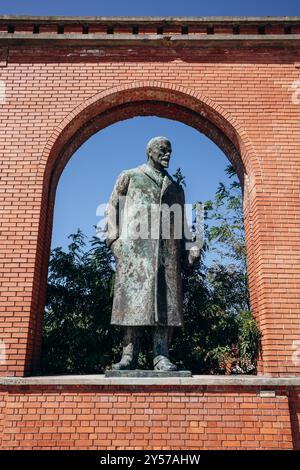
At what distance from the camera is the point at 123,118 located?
6363 mm

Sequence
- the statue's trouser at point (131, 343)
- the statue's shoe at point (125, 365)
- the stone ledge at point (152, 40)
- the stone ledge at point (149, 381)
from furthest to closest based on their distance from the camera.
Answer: the stone ledge at point (152, 40), the statue's trouser at point (131, 343), the statue's shoe at point (125, 365), the stone ledge at point (149, 381)

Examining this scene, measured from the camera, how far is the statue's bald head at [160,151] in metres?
5.27

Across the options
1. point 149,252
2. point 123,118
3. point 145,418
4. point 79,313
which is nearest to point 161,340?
point 145,418

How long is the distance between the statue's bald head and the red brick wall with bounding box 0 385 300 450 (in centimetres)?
268

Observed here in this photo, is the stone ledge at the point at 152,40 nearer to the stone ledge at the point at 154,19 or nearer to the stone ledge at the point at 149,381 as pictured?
the stone ledge at the point at 154,19

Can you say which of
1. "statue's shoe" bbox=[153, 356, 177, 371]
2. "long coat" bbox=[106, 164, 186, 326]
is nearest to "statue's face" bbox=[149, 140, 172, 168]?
"long coat" bbox=[106, 164, 186, 326]

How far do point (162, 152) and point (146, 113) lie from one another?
1.35 metres

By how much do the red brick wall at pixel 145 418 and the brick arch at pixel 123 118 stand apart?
31.4 inches

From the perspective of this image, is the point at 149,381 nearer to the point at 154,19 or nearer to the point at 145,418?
the point at 145,418

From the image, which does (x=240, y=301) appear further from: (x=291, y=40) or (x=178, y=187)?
(x=291, y=40)

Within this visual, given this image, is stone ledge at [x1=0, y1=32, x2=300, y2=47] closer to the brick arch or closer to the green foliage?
the brick arch

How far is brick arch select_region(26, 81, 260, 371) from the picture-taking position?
17.4 feet

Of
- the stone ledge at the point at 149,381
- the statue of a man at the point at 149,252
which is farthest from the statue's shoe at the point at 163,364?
the stone ledge at the point at 149,381
